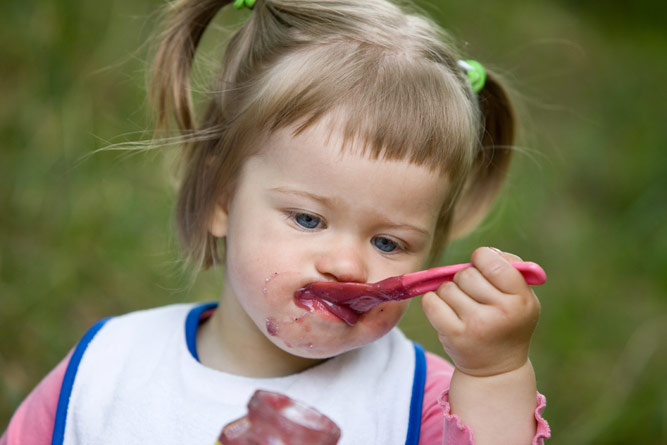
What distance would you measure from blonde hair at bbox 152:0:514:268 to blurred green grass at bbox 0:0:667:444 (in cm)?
22

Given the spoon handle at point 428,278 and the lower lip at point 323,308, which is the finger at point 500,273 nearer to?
the spoon handle at point 428,278

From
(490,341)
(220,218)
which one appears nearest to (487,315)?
(490,341)

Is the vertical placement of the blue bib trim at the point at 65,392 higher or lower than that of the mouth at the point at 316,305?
lower

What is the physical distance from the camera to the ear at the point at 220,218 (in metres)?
1.54

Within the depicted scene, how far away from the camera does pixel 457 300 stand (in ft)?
3.97

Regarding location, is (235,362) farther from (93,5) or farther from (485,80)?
(93,5)

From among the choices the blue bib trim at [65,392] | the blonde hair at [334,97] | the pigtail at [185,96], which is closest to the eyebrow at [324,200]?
the blonde hair at [334,97]

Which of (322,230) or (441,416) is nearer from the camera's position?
(322,230)

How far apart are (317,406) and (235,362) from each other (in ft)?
0.64

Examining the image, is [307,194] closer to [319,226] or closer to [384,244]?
[319,226]

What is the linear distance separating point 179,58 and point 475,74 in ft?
2.16

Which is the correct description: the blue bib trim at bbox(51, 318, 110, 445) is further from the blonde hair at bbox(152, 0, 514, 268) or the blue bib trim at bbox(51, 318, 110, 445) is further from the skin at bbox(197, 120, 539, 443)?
the skin at bbox(197, 120, 539, 443)

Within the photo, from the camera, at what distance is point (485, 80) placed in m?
1.70

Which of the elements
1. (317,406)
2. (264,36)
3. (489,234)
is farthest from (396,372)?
(489,234)
